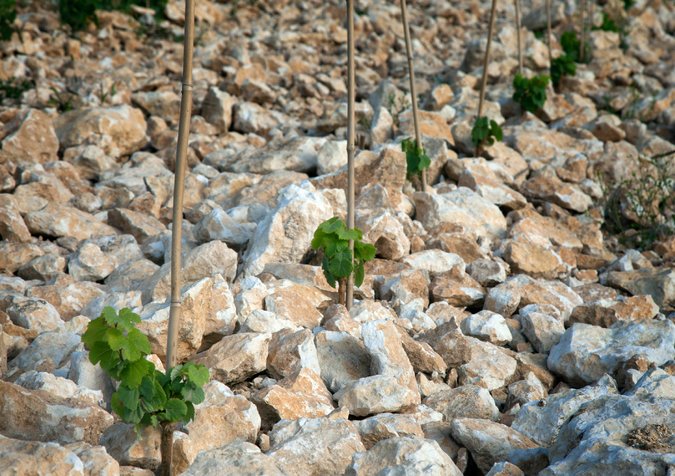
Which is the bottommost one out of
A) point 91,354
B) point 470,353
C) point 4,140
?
point 4,140

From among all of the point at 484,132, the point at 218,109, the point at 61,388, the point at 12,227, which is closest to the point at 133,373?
the point at 61,388

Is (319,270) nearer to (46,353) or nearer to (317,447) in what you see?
(46,353)

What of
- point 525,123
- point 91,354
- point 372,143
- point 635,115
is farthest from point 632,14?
point 91,354

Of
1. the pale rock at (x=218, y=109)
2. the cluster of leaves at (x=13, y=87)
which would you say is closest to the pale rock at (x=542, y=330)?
the pale rock at (x=218, y=109)

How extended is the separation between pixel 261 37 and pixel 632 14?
524 centimetres

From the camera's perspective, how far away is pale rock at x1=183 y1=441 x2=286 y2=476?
100.0 inches

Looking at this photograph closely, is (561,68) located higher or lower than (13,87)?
higher

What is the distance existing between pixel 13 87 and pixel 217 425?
16.2 feet

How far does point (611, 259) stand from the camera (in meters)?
5.26

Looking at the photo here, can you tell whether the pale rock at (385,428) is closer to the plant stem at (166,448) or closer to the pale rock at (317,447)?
the pale rock at (317,447)

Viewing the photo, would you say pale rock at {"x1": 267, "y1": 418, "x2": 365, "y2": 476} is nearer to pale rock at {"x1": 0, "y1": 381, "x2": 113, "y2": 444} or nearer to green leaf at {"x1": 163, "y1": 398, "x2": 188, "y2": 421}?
green leaf at {"x1": 163, "y1": 398, "x2": 188, "y2": 421}

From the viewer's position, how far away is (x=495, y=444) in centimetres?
278

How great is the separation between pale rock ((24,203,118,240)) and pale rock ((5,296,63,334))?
109 cm

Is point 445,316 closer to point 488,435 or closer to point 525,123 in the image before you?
point 488,435
